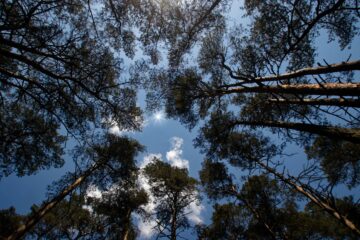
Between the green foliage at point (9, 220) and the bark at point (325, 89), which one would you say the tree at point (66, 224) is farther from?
the bark at point (325, 89)

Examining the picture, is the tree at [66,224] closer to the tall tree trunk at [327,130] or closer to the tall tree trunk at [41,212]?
the tall tree trunk at [41,212]

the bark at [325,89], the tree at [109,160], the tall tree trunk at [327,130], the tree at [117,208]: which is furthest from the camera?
the tree at [117,208]

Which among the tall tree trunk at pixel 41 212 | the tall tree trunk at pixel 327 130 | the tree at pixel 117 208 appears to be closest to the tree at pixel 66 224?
the tree at pixel 117 208

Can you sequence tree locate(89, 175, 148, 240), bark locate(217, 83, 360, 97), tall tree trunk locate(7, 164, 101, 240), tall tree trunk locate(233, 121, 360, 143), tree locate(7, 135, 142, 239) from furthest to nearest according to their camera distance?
tree locate(89, 175, 148, 240) → tree locate(7, 135, 142, 239) → tall tree trunk locate(7, 164, 101, 240) → tall tree trunk locate(233, 121, 360, 143) → bark locate(217, 83, 360, 97)

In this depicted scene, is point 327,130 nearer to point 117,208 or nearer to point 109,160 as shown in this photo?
point 109,160

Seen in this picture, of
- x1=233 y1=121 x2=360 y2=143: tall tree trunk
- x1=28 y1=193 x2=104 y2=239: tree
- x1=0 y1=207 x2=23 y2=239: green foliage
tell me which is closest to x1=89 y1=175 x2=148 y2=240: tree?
x1=28 y1=193 x2=104 y2=239: tree

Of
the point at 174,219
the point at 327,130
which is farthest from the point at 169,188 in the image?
the point at 327,130

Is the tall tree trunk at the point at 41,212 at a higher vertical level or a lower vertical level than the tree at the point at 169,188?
lower

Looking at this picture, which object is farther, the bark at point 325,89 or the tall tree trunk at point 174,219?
the tall tree trunk at point 174,219

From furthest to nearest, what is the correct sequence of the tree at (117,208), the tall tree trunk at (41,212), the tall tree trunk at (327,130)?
the tree at (117,208), the tall tree trunk at (41,212), the tall tree trunk at (327,130)

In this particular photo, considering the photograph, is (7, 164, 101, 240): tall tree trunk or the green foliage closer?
(7, 164, 101, 240): tall tree trunk

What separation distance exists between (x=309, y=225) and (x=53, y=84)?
11.2 m

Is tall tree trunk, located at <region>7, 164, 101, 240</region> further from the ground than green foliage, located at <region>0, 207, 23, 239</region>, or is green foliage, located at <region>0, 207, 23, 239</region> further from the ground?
green foliage, located at <region>0, 207, 23, 239</region>

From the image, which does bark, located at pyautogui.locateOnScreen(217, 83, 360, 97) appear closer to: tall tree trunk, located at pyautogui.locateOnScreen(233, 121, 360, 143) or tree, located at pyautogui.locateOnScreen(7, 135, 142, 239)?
tall tree trunk, located at pyautogui.locateOnScreen(233, 121, 360, 143)
